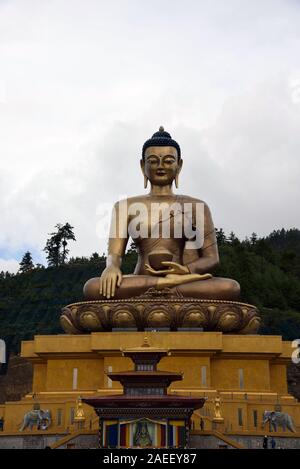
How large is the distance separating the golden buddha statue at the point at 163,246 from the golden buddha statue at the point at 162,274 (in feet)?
0.07

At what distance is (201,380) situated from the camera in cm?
1435

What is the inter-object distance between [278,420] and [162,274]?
402cm

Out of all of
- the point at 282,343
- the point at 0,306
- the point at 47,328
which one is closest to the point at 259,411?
the point at 282,343

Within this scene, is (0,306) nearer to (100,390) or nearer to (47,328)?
(47,328)

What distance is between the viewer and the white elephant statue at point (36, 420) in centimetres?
1307

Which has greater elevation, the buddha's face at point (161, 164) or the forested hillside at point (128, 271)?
the forested hillside at point (128, 271)

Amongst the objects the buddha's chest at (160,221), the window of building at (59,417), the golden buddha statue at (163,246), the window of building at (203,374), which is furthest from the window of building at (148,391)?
the buddha's chest at (160,221)

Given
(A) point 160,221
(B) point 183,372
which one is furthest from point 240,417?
(A) point 160,221

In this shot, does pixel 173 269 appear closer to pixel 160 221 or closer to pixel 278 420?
pixel 160 221

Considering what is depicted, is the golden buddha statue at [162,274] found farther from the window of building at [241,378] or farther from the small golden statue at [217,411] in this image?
the small golden statue at [217,411]

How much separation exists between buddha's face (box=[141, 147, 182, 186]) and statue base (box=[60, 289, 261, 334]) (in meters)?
2.90

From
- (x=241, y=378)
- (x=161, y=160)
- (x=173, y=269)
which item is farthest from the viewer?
(x=161, y=160)

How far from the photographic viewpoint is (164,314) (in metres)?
14.9

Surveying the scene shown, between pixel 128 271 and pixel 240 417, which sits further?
pixel 128 271
